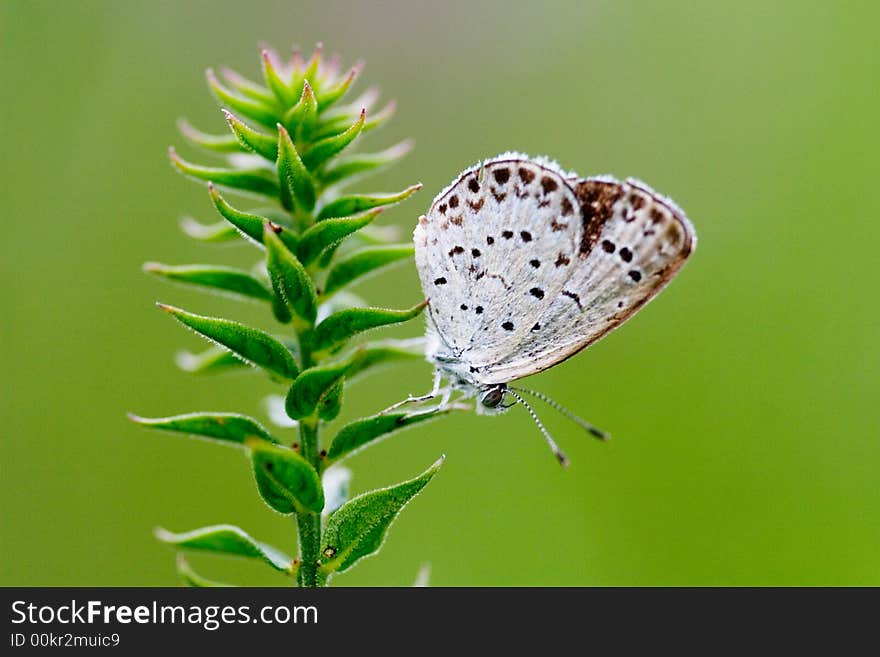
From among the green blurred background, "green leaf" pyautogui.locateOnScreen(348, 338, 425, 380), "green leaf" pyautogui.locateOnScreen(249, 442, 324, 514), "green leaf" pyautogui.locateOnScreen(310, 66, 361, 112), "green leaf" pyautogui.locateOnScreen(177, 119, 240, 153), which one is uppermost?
the green blurred background

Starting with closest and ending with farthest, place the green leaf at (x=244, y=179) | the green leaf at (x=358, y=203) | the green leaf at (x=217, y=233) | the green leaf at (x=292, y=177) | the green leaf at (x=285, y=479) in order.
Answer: the green leaf at (x=285, y=479) < the green leaf at (x=292, y=177) < the green leaf at (x=358, y=203) < the green leaf at (x=244, y=179) < the green leaf at (x=217, y=233)

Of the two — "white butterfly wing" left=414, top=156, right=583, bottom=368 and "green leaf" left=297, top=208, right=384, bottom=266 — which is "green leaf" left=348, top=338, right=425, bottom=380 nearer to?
"green leaf" left=297, top=208, right=384, bottom=266

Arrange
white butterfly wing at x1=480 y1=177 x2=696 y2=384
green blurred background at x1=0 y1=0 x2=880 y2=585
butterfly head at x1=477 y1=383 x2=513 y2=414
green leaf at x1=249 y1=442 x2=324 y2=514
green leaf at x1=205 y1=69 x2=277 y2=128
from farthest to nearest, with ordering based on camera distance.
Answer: green blurred background at x1=0 y1=0 x2=880 y2=585
butterfly head at x1=477 y1=383 x2=513 y2=414
white butterfly wing at x1=480 y1=177 x2=696 y2=384
green leaf at x1=205 y1=69 x2=277 y2=128
green leaf at x1=249 y1=442 x2=324 y2=514

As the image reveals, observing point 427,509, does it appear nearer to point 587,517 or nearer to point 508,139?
point 587,517

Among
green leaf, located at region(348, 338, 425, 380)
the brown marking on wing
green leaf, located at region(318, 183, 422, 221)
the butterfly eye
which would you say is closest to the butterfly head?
the butterfly eye

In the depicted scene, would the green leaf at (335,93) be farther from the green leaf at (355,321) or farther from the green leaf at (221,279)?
the green leaf at (355,321)

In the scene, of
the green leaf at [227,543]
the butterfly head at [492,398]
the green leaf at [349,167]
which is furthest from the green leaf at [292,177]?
the butterfly head at [492,398]

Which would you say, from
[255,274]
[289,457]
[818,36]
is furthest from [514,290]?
[818,36]
